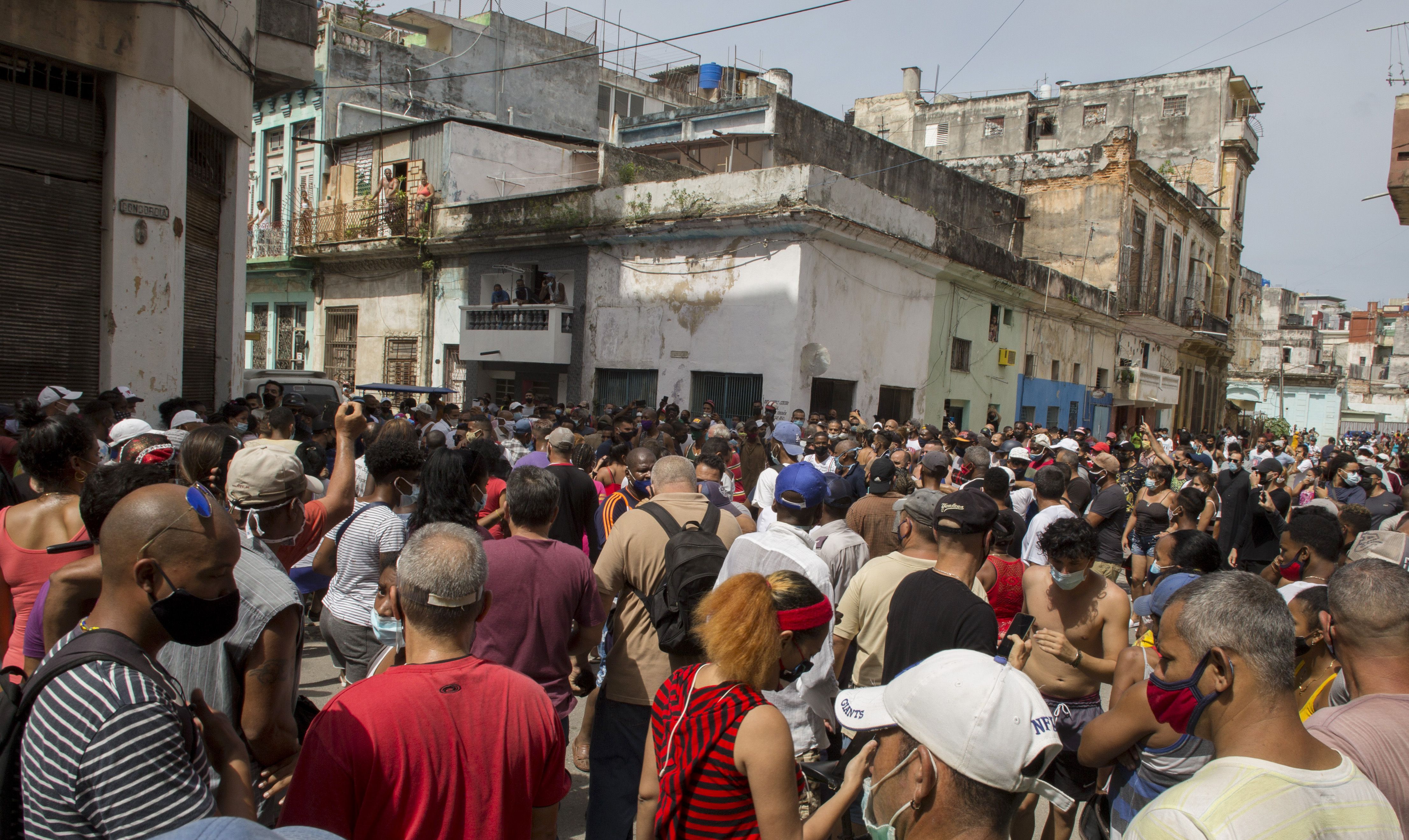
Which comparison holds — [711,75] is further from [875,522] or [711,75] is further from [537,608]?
[537,608]

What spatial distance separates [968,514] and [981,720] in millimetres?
1776

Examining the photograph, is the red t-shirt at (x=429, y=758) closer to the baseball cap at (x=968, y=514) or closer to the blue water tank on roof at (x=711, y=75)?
the baseball cap at (x=968, y=514)

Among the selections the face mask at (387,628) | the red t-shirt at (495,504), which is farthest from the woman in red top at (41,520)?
the red t-shirt at (495,504)

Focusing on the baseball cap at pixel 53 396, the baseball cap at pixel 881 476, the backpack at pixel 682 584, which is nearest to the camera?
the backpack at pixel 682 584

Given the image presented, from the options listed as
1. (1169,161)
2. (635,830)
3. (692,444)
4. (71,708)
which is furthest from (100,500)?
(1169,161)

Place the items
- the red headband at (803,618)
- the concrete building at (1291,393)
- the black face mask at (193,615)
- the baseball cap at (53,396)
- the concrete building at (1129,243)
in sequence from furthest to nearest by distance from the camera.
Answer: the concrete building at (1291,393) → the concrete building at (1129,243) → the baseball cap at (53,396) → the red headband at (803,618) → the black face mask at (193,615)

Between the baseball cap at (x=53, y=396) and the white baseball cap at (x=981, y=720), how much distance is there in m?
7.74

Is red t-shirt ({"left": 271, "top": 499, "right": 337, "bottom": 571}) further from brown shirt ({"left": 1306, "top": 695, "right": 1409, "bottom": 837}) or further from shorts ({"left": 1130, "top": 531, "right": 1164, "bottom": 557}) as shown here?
shorts ({"left": 1130, "top": 531, "right": 1164, "bottom": 557})

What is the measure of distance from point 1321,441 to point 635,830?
2108 inches

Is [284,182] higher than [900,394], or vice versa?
[284,182]

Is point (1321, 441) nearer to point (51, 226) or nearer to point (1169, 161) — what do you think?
point (1169, 161)

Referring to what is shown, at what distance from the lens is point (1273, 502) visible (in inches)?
331

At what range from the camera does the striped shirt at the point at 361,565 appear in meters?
3.58

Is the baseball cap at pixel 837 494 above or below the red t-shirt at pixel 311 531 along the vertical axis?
above
